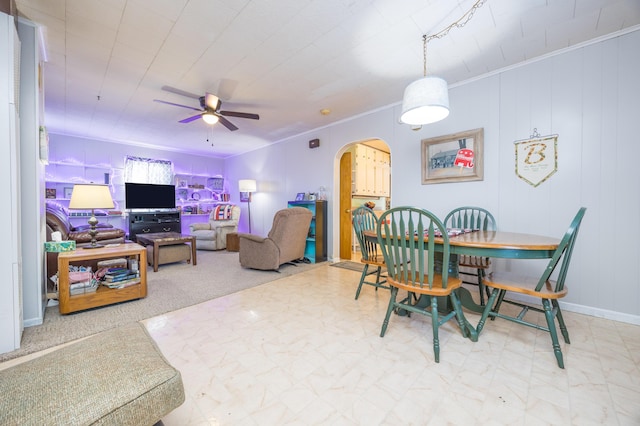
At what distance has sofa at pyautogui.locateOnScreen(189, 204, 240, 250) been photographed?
5.51 metres

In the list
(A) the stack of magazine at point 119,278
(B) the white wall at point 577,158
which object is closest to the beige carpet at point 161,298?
(A) the stack of magazine at point 119,278

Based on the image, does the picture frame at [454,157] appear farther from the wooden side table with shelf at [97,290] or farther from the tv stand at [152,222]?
the tv stand at [152,222]

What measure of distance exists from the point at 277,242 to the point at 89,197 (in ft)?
6.94

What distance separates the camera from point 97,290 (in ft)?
7.98

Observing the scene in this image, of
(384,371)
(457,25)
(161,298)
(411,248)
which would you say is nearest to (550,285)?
(411,248)

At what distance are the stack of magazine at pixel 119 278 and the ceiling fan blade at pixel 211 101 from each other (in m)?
2.12

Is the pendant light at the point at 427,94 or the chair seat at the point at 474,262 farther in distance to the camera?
the chair seat at the point at 474,262

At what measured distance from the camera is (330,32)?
2.16m

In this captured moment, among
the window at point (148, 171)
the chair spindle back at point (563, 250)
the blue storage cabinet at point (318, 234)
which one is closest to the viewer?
the chair spindle back at point (563, 250)

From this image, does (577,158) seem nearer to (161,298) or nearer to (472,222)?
(472,222)

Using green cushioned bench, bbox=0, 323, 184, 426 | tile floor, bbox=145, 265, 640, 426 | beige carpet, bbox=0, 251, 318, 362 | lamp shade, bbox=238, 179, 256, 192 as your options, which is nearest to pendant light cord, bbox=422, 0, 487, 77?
tile floor, bbox=145, 265, 640, 426

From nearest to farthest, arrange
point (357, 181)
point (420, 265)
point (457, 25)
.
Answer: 1. point (420, 265)
2. point (457, 25)
3. point (357, 181)

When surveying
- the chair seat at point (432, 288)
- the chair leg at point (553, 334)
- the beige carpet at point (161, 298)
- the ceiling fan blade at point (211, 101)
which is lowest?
the beige carpet at point (161, 298)

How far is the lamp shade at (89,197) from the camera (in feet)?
8.29
